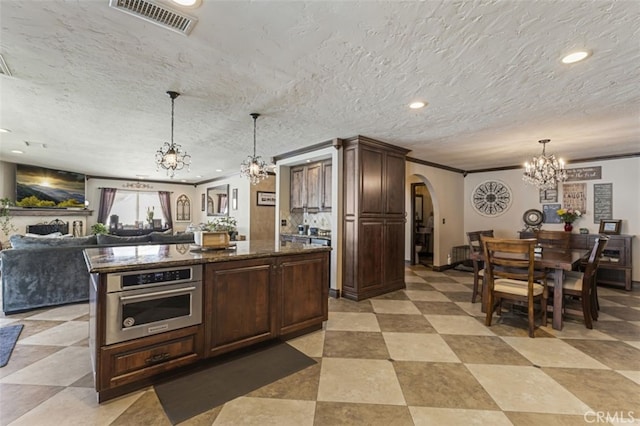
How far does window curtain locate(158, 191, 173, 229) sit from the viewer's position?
9.98m

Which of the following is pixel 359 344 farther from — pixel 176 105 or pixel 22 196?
pixel 22 196

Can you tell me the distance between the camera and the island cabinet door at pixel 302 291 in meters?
2.79

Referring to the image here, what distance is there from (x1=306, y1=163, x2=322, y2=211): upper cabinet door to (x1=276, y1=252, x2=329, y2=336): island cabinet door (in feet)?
6.75

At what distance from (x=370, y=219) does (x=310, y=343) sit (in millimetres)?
2159

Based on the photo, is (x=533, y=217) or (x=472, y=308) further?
(x=533, y=217)

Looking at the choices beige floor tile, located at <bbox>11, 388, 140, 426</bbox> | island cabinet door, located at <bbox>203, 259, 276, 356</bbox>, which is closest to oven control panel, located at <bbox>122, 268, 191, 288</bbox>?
island cabinet door, located at <bbox>203, 259, 276, 356</bbox>

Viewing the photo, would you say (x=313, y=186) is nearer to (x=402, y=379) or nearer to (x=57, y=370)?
(x=402, y=379)

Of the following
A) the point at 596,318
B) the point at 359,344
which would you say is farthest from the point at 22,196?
the point at 596,318

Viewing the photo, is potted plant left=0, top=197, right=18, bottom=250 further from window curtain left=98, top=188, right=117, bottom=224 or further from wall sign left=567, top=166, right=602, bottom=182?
wall sign left=567, top=166, right=602, bottom=182

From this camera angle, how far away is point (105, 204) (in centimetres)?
895

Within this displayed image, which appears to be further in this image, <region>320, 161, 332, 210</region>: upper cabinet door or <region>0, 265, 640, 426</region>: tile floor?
<region>320, 161, 332, 210</region>: upper cabinet door

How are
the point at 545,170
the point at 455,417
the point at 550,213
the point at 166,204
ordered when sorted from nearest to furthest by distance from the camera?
1. the point at 455,417
2. the point at 545,170
3. the point at 550,213
4. the point at 166,204

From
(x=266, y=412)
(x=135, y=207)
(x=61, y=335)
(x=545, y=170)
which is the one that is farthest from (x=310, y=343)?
(x=135, y=207)

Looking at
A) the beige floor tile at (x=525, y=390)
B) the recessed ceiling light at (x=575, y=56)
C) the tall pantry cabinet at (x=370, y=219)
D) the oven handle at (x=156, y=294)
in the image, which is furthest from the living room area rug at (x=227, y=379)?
the recessed ceiling light at (x=575, y=56)
